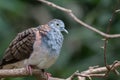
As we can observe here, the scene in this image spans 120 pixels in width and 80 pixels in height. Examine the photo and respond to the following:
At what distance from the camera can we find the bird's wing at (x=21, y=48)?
5.22 m

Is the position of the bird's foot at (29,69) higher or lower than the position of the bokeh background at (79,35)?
lower

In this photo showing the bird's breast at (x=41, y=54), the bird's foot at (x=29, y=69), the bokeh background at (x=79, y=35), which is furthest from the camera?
the bokeh background at (x=79, y=35)

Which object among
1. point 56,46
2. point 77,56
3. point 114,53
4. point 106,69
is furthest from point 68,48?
point 106,69

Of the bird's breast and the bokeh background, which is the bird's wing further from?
the bokeh background

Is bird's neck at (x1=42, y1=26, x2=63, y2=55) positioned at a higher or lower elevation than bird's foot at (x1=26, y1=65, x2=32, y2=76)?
higher

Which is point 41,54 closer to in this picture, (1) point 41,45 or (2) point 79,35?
(1) point 41,45

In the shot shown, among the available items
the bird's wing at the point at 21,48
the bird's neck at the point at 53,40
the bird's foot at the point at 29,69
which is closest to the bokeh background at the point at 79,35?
the bird's wing at the point at 21,48

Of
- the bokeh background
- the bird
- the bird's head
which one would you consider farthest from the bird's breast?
the bokeh background

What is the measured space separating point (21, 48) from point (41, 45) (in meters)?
0.21

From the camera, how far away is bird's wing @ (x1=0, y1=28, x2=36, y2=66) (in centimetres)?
522

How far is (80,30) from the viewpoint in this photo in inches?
302

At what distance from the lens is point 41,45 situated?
17.0 ft

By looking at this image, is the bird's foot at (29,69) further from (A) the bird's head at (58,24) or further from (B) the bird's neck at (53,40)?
(A) the bird's head at (58,24)

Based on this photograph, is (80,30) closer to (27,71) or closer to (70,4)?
(70,4)
